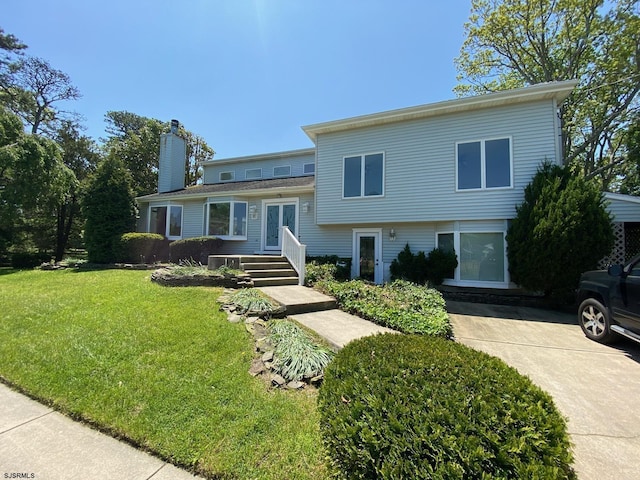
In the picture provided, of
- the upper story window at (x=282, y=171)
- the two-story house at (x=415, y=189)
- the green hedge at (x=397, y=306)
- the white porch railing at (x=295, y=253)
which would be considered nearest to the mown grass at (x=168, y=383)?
the green hedge at (x=397, y=306)

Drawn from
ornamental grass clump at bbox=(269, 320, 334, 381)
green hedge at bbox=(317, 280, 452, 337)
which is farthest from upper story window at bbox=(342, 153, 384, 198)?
ornamental grass clump at bbox=(269, 320, 334, 381)

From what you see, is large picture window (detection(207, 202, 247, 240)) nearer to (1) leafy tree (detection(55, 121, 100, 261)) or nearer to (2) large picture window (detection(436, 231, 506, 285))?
(2) large picture window (detection(436, 231, 506, 285))

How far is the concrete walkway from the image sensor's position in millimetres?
4684

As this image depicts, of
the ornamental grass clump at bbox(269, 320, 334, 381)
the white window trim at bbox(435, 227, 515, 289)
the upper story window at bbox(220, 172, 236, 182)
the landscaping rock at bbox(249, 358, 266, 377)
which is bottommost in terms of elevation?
the landscaping rock at bbox(249, 358, 266, 377)

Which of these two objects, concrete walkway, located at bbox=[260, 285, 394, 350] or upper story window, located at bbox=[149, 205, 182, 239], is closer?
concrete walkway, located at bbox=[260, 285, 394, 350]

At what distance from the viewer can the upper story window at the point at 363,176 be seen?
10.0 m

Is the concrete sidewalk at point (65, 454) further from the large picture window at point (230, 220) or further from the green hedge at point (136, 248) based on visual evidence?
the green hedge at point (136, 248)

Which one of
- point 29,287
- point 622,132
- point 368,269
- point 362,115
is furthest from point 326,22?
point 622,132

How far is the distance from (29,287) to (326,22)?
12128 mm

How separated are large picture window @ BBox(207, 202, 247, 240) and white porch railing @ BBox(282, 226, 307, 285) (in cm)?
368

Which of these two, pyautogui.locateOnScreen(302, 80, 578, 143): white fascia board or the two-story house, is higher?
pyautogui.locateOnScreen(302, 80, 578, 143): white fascia board

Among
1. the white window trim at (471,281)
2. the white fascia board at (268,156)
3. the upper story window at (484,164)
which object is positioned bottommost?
the white window trim at (471,281)

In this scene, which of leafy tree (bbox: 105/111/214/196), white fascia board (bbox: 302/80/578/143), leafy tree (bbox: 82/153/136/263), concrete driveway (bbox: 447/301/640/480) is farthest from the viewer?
leafy tree (bbox: 105/111/214/196)

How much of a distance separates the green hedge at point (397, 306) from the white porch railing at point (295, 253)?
76 centimetres
